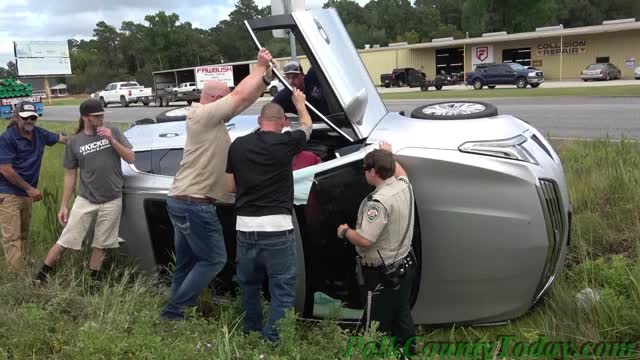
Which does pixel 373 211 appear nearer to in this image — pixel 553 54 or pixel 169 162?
pixel 169 162

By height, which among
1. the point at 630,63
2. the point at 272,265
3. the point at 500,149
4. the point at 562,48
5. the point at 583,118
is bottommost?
the point at 583,118

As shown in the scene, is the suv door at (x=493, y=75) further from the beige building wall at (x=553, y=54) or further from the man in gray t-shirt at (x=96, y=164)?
the man in gray t-shirt at (x=96, y=164)

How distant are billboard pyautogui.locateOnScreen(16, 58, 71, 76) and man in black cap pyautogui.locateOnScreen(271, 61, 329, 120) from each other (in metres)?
61.7

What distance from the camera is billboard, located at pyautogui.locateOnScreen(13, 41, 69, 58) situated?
2295 inches

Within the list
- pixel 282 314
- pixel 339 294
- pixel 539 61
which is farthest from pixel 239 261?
pixel 539 61

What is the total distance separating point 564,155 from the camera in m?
6.84

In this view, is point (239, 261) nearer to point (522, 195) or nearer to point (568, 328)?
point (522, 195)

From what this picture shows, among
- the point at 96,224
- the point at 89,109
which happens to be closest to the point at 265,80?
the point at 89,109

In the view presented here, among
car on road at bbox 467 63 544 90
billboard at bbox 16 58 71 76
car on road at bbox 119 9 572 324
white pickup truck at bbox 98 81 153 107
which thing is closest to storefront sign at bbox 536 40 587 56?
car on road at bbox 467 63 544 90

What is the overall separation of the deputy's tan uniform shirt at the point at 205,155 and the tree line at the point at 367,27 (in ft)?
214

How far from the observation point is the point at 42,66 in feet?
194

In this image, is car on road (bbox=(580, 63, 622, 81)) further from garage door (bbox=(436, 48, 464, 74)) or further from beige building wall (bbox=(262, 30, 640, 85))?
garage door (bbox=(436, 48, 464, 74))

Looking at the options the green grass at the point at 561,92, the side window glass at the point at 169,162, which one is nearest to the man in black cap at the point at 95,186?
the side window glass at the point at 169,162

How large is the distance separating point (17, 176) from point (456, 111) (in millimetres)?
3591
